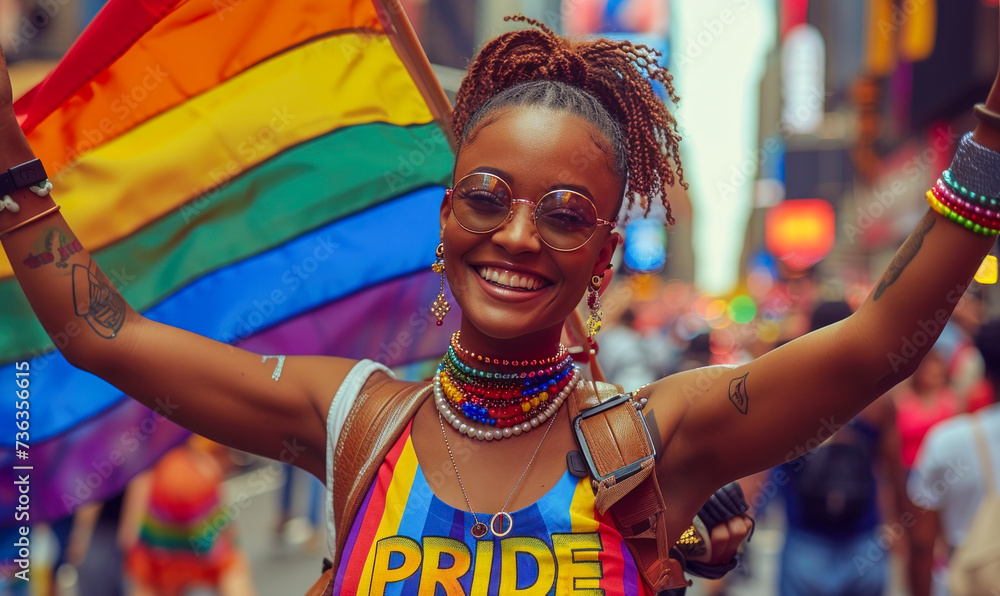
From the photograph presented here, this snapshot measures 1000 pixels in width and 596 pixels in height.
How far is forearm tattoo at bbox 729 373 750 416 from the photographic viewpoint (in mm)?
1830

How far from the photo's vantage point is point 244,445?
2094 millimetres

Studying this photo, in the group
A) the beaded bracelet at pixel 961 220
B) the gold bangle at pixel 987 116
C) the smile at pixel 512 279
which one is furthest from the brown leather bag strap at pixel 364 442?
the gold bangle at pixel 987 116

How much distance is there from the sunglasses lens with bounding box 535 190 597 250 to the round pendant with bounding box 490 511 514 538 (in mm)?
571

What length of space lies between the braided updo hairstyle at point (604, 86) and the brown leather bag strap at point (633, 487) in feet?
1.85

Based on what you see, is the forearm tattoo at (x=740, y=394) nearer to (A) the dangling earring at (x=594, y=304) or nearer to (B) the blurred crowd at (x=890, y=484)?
(B) the blurred crowd at (x=890, y=484)

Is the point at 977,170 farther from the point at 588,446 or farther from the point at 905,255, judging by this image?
the point at 588,446

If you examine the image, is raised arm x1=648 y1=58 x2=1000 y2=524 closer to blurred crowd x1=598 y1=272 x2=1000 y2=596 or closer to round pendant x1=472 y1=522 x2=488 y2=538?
blurred crowd x1=598 y1=272 x2=1000 y2=596

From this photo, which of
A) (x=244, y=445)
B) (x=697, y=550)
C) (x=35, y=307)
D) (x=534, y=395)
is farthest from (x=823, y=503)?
(x=35, y=307)

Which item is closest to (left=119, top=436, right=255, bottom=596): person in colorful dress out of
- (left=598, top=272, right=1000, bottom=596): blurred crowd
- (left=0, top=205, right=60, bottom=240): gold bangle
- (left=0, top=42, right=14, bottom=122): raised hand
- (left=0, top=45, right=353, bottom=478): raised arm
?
(left=598, top=272, right=1000, bottom=596): blurred crowd

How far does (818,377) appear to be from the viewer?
1.73 m

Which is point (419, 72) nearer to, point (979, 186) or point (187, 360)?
point (187, 360)

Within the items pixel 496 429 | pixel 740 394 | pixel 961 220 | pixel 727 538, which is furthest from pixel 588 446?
pixel 961 220

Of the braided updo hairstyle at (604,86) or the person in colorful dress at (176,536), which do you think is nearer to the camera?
the braided updo hairstyle at (604,86)

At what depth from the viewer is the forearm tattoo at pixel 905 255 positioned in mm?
1660
